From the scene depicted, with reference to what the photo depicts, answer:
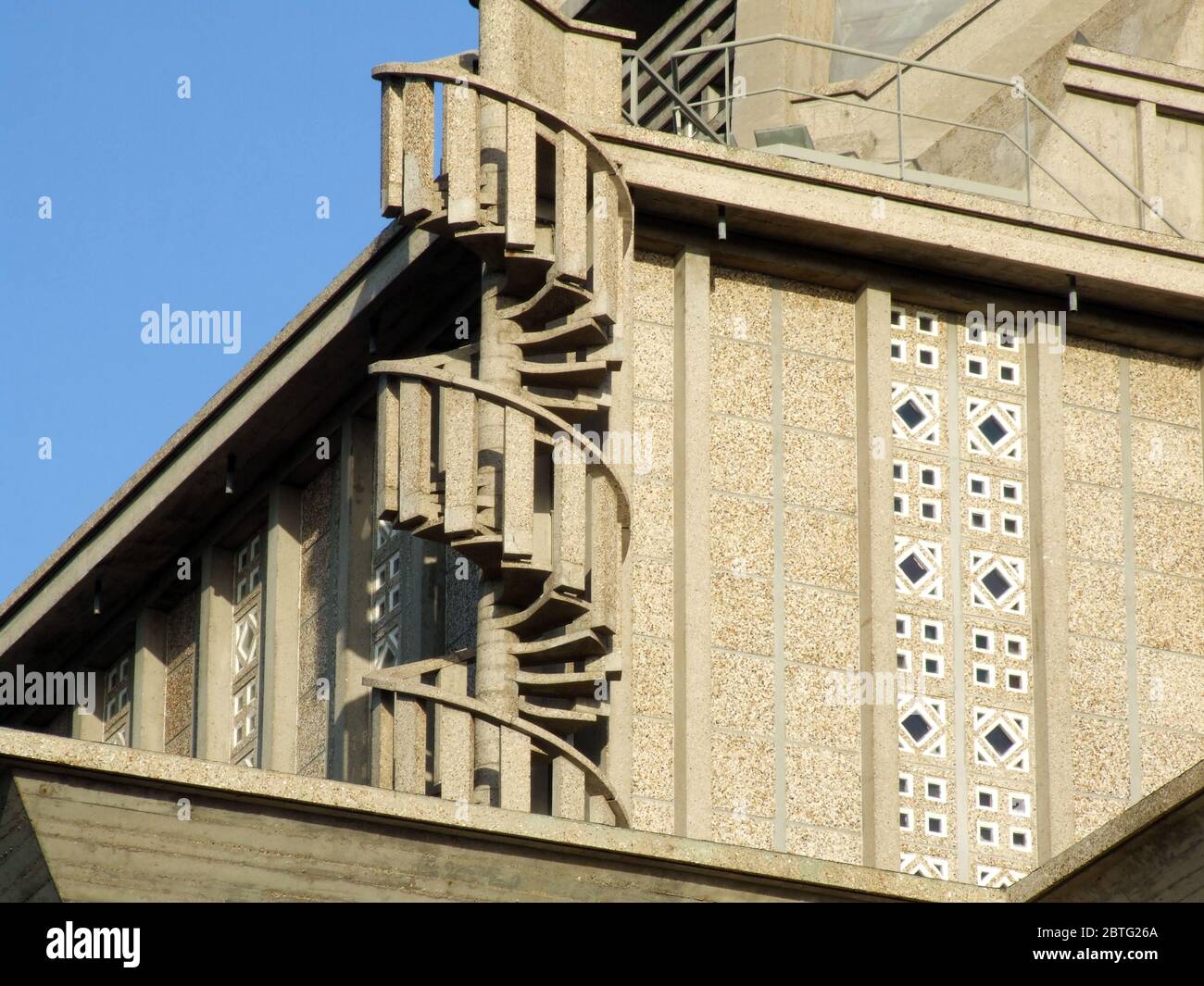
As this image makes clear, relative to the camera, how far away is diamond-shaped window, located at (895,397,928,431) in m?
27.2

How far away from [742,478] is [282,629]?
5021 mm

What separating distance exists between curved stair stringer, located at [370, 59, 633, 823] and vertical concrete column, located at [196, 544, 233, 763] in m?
5.46

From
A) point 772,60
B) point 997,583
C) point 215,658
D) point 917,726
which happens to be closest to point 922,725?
point 917,726

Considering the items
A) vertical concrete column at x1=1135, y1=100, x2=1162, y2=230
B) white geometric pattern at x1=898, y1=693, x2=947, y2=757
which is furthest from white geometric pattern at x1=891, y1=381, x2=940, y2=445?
vertical concrete column at x1=1135, y1=100, x2=1162, y2=230

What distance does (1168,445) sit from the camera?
28.1m

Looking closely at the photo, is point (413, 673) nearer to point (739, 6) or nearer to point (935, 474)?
point (935, 474)

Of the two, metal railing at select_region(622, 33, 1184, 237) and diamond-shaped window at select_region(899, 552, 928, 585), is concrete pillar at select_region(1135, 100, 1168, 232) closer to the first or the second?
metal railing at select_region(622, 33, 1184, 237)

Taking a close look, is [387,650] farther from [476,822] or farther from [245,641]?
[476,822]

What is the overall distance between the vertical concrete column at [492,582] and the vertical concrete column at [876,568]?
2980mm

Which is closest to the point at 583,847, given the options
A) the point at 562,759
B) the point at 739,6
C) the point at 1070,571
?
the point at 562,759

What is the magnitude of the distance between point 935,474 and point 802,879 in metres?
5.93

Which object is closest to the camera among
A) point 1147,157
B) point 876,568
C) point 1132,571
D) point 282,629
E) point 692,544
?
point 692,544

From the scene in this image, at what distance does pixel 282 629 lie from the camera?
29.3 metres

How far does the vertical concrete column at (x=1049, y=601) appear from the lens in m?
26.2
